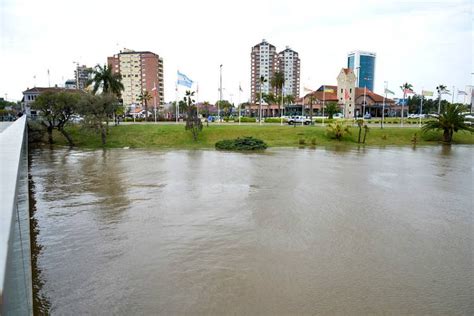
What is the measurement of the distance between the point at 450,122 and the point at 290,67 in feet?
318

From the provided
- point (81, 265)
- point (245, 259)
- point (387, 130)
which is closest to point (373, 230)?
point (245, 259)

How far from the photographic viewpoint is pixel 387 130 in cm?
3853

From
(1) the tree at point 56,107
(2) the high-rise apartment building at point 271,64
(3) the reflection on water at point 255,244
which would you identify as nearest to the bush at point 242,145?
(3) the reflection on water at point 255,244

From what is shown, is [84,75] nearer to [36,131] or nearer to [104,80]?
[104,80]

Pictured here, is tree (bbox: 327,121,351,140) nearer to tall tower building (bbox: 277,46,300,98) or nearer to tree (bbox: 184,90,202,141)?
tree (bbox: 184,90,202,141)

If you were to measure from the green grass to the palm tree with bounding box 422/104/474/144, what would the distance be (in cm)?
141

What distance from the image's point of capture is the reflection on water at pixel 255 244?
591cm

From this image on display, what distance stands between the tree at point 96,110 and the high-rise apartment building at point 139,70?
7518 cm

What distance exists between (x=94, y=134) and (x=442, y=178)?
28605 millimetres

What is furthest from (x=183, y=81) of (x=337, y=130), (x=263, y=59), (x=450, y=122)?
(x=263, y=59)

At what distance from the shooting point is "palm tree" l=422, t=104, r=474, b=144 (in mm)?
34219

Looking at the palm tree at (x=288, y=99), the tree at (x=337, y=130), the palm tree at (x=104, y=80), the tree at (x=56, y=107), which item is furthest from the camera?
the palm tree at (x=288, y=99)

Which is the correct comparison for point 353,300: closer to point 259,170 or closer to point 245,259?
point 245,259

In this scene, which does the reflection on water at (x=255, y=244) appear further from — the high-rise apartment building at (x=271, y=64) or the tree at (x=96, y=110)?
the high-rise apartment building at (x=271, y=64)
